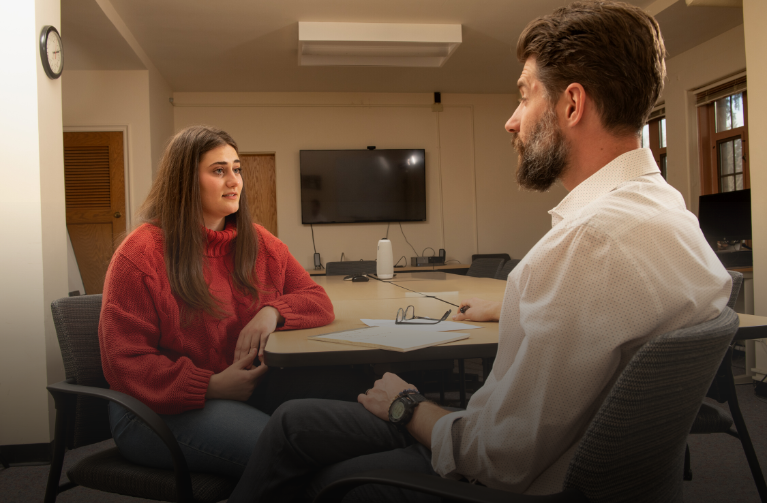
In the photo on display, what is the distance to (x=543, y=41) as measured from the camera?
3.01 ft

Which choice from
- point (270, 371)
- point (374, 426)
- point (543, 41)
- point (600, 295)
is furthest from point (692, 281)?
point (270, 371)

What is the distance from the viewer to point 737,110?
432cm

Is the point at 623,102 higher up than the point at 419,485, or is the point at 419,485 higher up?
the point at 623,102

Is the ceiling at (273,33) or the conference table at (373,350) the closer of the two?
the conference table at (373,350)

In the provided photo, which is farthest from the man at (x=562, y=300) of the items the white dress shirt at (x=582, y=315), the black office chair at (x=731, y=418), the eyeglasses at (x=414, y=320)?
the black office chair at (x=731, y=418)

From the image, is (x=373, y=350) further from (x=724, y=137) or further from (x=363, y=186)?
(x=363, y=186)

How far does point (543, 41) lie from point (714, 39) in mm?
4598

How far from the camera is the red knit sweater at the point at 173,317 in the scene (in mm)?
1129

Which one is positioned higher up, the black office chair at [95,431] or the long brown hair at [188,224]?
the long brown hair at [188,224]

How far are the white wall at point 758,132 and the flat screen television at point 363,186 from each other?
3.48m

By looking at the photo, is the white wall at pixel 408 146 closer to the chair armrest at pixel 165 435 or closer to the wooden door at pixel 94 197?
the wooden door at pixel 94 197

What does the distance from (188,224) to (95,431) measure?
1.90 ft

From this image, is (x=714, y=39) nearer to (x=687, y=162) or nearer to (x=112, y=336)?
(x=687, y=162)

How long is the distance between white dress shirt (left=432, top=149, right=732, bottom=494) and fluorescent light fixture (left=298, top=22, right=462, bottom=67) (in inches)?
152
